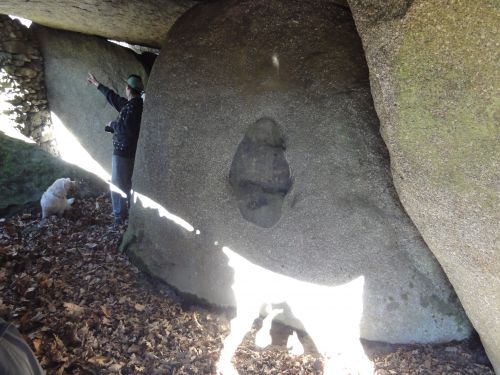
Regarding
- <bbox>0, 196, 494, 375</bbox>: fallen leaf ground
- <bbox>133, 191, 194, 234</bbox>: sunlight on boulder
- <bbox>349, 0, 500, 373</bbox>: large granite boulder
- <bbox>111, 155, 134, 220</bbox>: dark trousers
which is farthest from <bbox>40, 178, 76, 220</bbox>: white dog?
<bbox>349, 0, 500, 373</bbox>: large granite boulder

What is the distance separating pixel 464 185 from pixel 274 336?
224cm

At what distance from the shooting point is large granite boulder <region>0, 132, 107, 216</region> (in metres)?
5.57

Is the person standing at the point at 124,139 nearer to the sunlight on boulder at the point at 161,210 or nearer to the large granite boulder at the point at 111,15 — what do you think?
the large granite boulder at the point at 111,15

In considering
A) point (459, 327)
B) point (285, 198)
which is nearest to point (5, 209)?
point (285, 198)

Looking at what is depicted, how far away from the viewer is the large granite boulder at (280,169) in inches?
143

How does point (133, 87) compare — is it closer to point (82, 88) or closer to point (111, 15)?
point (111, 15)

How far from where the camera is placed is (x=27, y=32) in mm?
7199

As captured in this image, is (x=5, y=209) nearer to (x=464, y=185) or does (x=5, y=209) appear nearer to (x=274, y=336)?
(x=274, y=336)

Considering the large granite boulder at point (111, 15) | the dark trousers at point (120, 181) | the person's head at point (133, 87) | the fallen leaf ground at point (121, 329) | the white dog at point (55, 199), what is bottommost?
the fallen leaf ground at point (121, 329)

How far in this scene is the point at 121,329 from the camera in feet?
Result: 12.1

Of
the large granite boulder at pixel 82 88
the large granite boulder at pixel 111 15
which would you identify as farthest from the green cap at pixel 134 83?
the large granite boulder at pixel 82 88

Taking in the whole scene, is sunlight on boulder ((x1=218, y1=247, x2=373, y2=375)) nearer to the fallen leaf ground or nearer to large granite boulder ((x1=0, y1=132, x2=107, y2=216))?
the fallen leaf ground

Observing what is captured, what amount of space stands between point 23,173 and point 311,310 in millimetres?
4530

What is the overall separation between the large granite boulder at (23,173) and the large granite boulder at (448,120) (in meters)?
4.96
